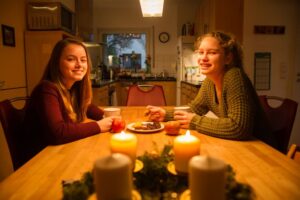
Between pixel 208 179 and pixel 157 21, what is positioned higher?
pixel 157 21

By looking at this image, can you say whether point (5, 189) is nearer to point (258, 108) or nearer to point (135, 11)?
point (258, 108)

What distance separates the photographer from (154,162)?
30.9 inches

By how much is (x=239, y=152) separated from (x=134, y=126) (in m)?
0.65

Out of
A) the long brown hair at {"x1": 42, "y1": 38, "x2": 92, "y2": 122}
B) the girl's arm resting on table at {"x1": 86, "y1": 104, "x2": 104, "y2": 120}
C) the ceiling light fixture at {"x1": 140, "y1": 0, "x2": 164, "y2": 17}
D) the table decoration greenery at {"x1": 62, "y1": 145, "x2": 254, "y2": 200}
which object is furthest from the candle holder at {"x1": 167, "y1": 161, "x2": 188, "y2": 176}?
the ceiling light fixture at {"x1": 140, "y1": 0, "x2": 164, "y2": 17}

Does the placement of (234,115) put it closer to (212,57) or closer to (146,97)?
(212,57)

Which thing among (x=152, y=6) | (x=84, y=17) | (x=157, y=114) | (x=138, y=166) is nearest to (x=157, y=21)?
(x=84, y=17)

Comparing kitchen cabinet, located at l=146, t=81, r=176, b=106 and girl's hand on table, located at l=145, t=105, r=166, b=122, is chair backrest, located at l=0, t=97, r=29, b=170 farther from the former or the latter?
kitchen cabinet, located at l=146, t=81, r=176, b=106

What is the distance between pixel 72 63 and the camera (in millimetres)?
1701

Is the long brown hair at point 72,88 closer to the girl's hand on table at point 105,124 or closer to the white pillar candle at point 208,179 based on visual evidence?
the girl's hand on table at point 105,124

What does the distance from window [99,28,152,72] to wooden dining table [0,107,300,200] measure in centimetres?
546

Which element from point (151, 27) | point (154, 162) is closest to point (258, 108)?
point (154, 162)

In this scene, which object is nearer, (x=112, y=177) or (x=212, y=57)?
(x=112, y=177)

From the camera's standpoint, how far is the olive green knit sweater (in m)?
1.34

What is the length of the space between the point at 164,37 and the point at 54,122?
5524mm
